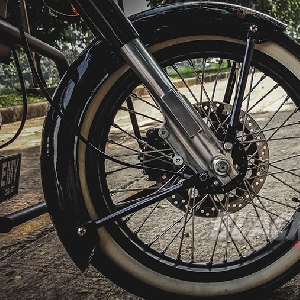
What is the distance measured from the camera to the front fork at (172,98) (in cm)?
134

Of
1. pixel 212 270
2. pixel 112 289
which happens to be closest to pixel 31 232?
pixel 112 289

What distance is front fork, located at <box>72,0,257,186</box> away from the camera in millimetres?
1339

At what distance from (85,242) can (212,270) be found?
428mm

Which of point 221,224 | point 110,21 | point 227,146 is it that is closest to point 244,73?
point 227,146

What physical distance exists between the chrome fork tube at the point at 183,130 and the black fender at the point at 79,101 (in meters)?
0.10

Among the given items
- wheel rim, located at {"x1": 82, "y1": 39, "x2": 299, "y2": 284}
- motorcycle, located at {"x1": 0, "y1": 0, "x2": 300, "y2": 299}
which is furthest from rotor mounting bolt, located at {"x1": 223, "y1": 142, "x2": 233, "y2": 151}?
wheel rim, located at {"x1": 82, "y1": 39, "x2": 299, "y2": 284}

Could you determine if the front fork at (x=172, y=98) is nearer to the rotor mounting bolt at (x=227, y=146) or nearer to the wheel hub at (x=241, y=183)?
the rotor mounting bolt at (x=227, y=146)

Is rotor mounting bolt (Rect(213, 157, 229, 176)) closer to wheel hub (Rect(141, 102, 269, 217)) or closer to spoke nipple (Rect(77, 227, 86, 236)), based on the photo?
wheel hub (Rect(141, 102, 269, 217))

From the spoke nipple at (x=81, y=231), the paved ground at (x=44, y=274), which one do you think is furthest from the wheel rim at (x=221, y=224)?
the paved ground at (x=44, y=274)

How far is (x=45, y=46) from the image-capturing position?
182 centimetres

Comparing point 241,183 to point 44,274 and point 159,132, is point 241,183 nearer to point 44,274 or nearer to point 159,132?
point 159,132

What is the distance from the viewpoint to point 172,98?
1375mm

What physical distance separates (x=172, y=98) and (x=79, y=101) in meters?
0.28

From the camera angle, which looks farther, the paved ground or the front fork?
the paved ground
